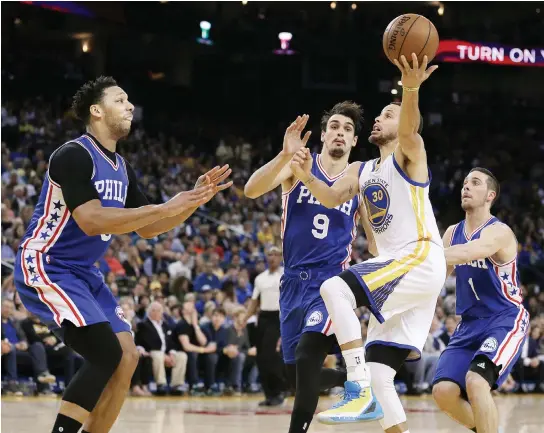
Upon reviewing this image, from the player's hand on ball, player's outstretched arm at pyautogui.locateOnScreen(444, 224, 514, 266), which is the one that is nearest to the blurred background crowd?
player's outstretched arm at pyautogui.locateOnScreen(444, 224, 514, 266)

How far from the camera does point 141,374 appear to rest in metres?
12.9

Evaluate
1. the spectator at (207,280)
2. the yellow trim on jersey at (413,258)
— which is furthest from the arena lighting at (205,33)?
the yellow trim on jersey at (413,258)

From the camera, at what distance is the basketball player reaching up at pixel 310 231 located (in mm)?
6527

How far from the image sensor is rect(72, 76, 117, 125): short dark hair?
596cm

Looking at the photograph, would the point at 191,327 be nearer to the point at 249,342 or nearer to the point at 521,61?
the point at 249,342

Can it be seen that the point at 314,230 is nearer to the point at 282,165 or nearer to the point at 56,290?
the point at 282,165

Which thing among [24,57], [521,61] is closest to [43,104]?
[24,57]

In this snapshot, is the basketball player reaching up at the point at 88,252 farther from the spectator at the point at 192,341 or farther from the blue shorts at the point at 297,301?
the spectator at the point at 192,341

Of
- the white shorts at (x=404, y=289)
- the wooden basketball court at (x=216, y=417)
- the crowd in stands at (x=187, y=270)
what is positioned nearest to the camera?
the white shorts at (x=404, y=289)

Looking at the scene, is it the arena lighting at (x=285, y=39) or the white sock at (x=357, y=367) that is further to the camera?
the arena lighting at (x=285, y=39)

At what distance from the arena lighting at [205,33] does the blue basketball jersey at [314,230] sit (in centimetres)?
1843

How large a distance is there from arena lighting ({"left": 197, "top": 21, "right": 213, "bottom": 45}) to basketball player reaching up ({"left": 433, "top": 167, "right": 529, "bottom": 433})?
1838 centimetres

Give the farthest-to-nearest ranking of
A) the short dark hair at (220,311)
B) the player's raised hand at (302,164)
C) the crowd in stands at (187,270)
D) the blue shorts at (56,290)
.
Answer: the short dark hair at (220,311) < the crowd in stands at (187,270) < the player's raised hand at (302,164) < the blue shorts at (56,290)

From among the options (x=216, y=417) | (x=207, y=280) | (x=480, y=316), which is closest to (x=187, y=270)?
(x=207, y=280)
